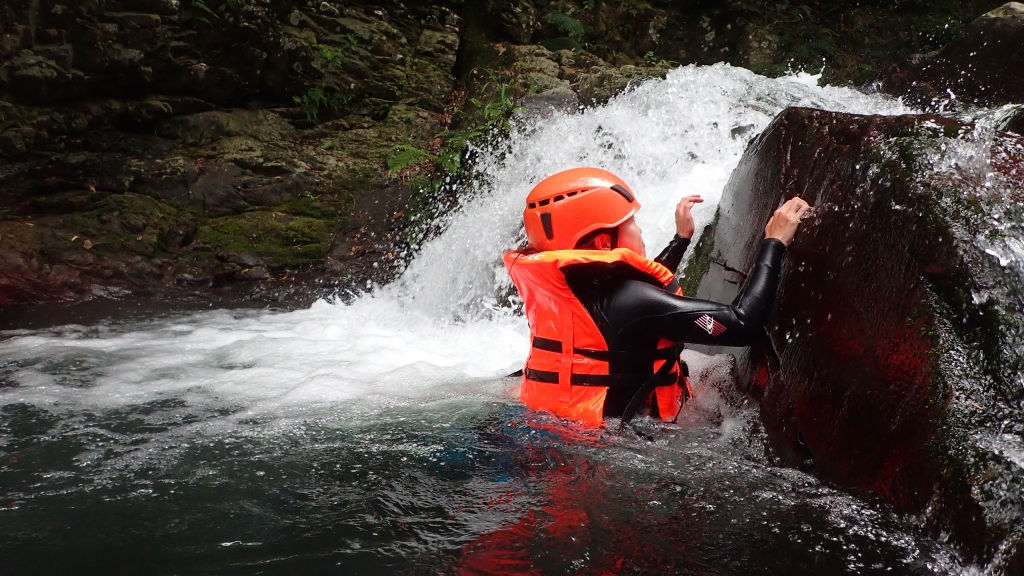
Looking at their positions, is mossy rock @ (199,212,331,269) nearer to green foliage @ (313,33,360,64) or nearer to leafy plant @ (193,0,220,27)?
leafy plant @ (193,0,220,27)

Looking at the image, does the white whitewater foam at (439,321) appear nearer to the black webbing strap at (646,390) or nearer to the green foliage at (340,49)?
the black webbing strap at (646,390)

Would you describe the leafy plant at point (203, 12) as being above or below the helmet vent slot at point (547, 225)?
above

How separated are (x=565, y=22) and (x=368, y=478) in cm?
943

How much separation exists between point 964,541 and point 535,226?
1.97 m

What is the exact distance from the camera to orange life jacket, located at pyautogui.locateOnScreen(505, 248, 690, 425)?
123 inches

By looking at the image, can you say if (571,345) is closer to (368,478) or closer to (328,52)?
(368,478)

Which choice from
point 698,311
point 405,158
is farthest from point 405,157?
point 698,311

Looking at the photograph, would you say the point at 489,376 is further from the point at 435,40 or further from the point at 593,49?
the point at 593,49

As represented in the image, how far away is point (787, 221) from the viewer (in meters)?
3.13

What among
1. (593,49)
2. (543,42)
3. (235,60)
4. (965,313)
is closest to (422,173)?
(235,60)

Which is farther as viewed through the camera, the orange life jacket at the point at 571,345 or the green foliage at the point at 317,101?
the green foliage at the point at 317,101

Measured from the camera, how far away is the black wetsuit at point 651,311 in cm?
293

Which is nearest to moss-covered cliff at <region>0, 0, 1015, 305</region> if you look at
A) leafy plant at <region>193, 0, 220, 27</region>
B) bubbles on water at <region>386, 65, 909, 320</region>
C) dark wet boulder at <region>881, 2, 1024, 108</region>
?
leafy plant at <region>193, 0, 220, 27</region>

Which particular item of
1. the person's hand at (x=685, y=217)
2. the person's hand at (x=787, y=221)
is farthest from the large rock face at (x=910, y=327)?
the person's hand at (x=685, y=217)
